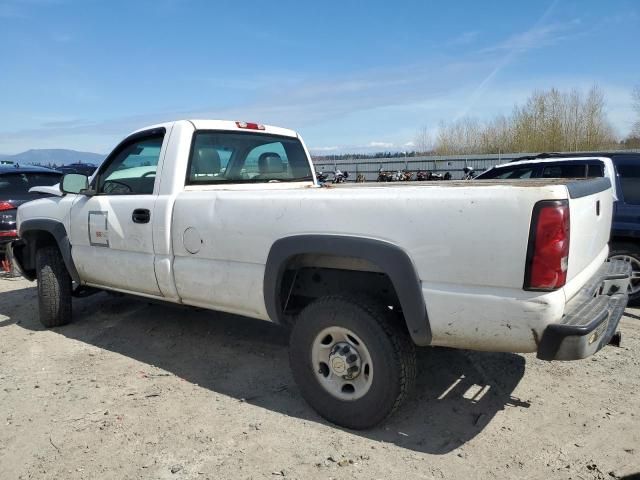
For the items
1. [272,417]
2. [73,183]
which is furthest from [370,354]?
[73,183]

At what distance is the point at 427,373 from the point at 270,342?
1528mm

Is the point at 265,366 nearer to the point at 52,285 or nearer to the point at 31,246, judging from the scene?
the point at 52,285

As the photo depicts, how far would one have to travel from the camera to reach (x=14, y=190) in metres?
8.31

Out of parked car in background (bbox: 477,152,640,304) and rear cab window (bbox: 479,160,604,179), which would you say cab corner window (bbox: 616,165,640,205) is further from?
rear cab window (bbox: 479,160,604,179)

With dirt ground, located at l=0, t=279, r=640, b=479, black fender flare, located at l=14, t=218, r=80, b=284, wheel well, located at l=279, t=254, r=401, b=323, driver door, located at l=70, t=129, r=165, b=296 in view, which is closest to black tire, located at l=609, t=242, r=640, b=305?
dirt ground, located at l=0, t=279, r=640, b=479

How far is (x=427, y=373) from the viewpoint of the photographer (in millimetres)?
3914

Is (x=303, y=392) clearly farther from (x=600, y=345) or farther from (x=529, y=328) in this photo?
(x=600, y=345)

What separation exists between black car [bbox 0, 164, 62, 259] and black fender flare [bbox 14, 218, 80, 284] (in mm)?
2010

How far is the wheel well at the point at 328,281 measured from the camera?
3.13 meters

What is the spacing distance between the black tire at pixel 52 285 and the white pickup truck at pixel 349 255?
56 cm

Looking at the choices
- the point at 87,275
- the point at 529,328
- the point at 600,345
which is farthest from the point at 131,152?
the point at 600,345

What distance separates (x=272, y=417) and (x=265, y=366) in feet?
2.88

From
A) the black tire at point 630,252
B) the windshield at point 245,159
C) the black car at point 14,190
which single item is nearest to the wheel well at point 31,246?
the black car at point 14,190

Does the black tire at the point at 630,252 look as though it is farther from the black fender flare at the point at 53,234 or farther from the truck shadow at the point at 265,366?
the black fender flare at the point at 53,234
